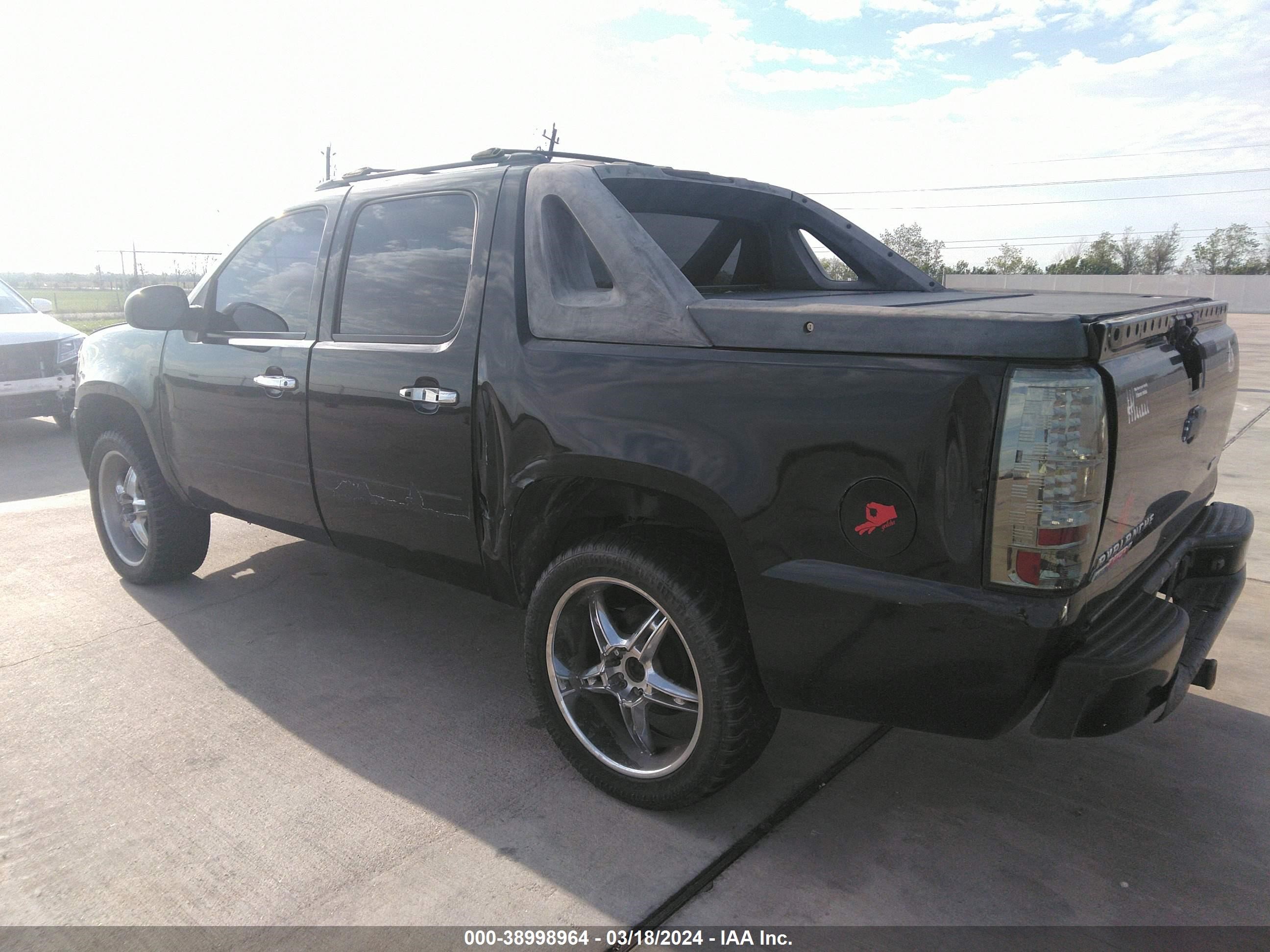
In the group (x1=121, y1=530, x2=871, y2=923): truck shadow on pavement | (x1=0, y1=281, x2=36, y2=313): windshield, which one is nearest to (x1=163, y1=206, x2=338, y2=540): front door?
(x1=121, y1=530, x2=871, y2=923): truck shadow on pavement

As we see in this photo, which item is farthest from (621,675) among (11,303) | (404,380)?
(11,303)

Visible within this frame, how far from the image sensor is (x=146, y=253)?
21.2 metres

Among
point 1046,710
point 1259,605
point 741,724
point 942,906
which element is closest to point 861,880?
point 942,906

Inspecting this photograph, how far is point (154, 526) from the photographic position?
14.9ft

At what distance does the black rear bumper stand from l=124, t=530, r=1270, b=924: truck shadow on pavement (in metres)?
0.46

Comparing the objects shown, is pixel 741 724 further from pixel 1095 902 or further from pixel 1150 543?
pixel 1150 543

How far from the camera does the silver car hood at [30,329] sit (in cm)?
934

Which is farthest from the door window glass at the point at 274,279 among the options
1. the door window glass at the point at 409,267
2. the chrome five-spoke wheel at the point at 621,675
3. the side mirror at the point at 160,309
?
the chrome five-spoke wheel at the point at 621,675

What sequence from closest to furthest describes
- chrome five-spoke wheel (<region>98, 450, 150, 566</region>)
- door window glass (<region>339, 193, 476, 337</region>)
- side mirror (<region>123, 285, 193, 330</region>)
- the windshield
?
door window glass (<region>339, 193, 476, 337</region>), side mirror (<region>123, 285, 193, 330</region>), chrome five-spoke wheel (<region>98, 450, 150, 566</region>), the windshield

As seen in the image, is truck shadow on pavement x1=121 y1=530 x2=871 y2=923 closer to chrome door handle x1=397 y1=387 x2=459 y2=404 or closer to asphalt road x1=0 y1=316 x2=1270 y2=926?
asphalt road x1=0 y1=316 x2=1270 y2=926

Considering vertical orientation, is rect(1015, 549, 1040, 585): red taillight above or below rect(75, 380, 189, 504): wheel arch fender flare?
above

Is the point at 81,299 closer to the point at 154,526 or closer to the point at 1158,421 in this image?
the point at 154,526

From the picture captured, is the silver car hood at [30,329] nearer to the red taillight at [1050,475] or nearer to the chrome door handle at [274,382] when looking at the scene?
the chrome door handle at [274,382]

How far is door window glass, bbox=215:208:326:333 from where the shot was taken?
3729 mm
